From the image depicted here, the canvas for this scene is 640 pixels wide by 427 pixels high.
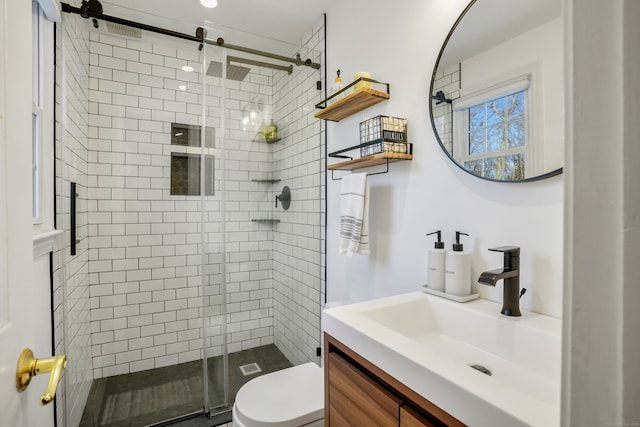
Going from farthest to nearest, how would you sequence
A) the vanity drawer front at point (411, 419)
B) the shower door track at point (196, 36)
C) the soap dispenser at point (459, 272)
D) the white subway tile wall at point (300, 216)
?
1. the white subway tile wall at point (300, 216)
2. the shower door track at point (196, 36)
3. the soap dispenser at point (459, 272)
4. the vanity drawer front at point (411, 419)

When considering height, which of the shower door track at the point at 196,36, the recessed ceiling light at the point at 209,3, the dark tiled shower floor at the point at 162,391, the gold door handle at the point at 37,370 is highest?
the recessed ceiling light at the point at 209,3

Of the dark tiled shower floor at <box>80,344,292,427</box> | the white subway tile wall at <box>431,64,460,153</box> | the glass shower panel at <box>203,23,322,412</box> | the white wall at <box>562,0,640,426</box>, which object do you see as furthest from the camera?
the glass shower panel at <box>203,23,322,412</box>

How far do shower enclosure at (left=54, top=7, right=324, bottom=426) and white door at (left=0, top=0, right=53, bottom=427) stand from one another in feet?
4.58

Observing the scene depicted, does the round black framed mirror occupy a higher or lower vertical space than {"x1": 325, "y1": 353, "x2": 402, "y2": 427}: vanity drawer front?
higher

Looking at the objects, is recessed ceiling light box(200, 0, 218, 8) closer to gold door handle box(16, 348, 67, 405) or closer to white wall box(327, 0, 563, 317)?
white wall box(327, 0, 563, 317)

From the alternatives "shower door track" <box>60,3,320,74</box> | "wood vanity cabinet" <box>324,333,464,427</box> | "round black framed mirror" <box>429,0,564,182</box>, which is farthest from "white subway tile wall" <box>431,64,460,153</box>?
"shower door track" <box>60,3,320,74</box>

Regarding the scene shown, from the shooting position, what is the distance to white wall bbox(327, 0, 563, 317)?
3.35ft

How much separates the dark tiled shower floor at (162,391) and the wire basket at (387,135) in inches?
67.8

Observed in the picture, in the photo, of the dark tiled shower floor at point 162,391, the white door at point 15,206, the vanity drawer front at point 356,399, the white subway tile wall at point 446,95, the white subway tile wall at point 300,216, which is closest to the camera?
the white door at point 15,206

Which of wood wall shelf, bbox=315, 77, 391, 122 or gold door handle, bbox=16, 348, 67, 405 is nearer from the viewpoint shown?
gold door handle, bbox=16, 348, 67, 405

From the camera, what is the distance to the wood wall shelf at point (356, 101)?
5.23 ft

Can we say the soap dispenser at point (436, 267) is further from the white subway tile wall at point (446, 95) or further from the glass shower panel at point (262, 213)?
the glass shower panel at point (262, 213)

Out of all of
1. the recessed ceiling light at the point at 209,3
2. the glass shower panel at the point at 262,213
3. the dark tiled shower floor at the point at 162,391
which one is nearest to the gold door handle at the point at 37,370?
the glass shower panel at the point at 262,213

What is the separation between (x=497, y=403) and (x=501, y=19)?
1.22 metres
